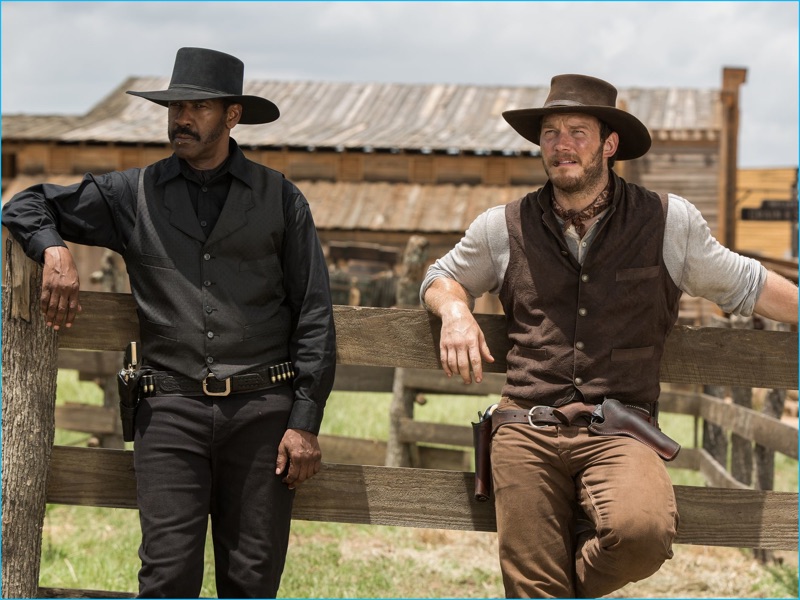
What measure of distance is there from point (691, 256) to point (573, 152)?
52cm

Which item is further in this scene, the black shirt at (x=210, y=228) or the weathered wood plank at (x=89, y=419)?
the weathered wood plank at (x=89, y=419)

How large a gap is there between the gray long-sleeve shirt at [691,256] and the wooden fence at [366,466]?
0.61 feet

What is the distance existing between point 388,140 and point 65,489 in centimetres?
2069

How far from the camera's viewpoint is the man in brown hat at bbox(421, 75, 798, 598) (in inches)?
125

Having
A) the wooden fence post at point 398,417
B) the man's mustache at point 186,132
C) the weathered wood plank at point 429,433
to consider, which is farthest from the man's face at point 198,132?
the weathered wood plank at point 429,433

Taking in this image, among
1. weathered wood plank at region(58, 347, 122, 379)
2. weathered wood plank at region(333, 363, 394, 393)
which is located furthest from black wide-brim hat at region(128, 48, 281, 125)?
weathered wood plank at region(58, 347, 122, 379)

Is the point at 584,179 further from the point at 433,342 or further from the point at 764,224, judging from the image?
the point at 764,224

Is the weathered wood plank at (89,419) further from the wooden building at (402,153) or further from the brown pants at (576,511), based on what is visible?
the wooden building at (402,153)

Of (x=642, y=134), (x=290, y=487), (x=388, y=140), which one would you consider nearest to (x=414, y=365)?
(x=290, y=487)

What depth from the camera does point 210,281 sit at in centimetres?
330

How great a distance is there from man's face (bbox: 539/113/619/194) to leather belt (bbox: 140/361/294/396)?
3.65ft

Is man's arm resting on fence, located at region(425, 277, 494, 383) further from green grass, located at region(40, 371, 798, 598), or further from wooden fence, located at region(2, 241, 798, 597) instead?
green grass, located at region(40, 371, 798, 598)

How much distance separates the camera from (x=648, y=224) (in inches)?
Answer: 132

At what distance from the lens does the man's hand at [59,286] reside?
10.7ft
